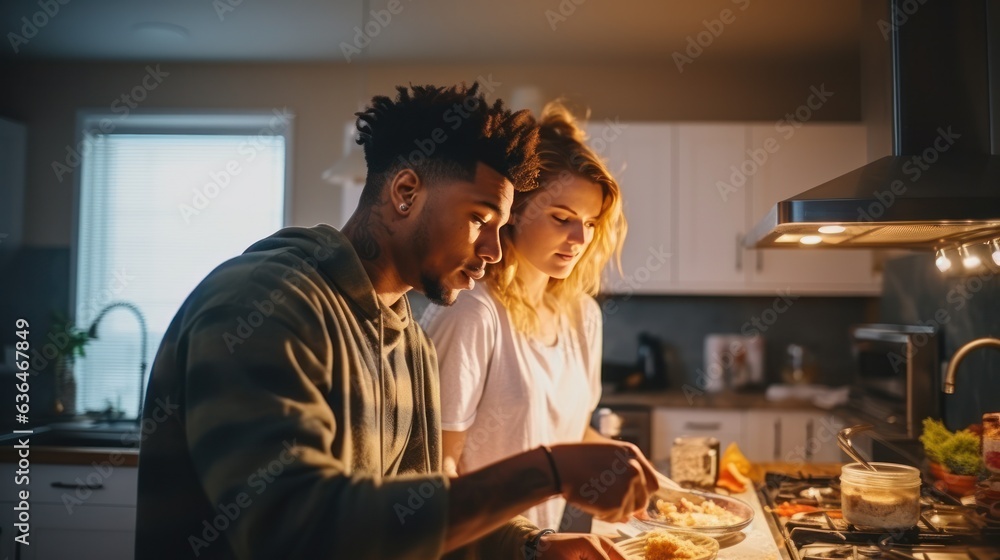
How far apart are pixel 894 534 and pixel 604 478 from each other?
0.75 metres

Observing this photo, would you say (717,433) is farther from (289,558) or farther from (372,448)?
(289,558)

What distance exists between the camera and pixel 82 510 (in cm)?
263

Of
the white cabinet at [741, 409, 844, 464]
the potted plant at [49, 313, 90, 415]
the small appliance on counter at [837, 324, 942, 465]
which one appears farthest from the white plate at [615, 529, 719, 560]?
the potted plant at [49, 313, 90, 415]

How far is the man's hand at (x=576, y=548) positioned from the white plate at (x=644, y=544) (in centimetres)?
5

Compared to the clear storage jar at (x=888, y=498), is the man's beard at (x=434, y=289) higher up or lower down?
higher up

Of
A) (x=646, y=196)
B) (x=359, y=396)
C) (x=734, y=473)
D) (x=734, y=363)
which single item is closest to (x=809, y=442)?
(x=734, y=363)

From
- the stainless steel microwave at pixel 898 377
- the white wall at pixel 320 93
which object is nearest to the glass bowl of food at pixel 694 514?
the stainless steel microwave at pixel 898 377

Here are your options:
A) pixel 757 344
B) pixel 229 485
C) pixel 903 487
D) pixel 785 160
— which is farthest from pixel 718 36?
pixel 229 485

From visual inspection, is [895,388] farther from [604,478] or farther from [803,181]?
[604,478]

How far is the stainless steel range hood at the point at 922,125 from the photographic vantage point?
1.36 meters

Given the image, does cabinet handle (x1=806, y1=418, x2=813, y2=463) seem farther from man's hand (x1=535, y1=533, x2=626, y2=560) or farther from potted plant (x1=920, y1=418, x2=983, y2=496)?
man's hand (x1=535, y1=533, x2=626, y2=560)

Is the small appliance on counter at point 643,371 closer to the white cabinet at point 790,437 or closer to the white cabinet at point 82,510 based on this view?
the white cabinet at point 790,437

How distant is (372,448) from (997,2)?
160 centimetres

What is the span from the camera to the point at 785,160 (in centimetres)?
365
